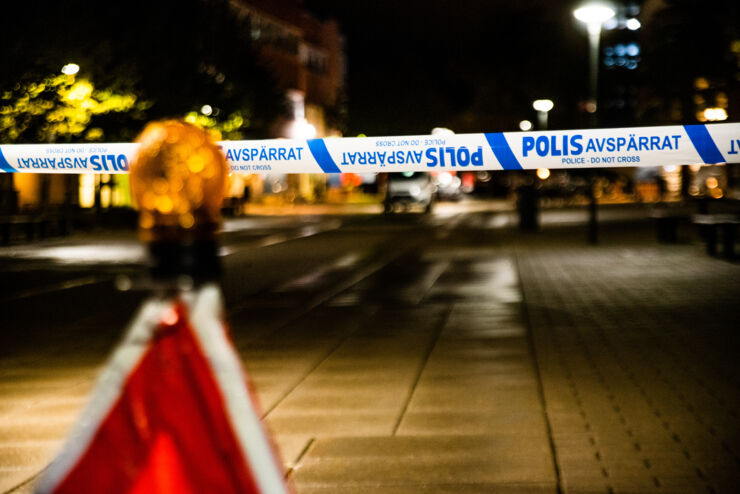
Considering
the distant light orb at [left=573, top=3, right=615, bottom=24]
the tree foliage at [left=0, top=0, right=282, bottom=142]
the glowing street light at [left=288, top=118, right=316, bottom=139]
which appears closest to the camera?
the tree foliage at [left=0, top=0, right=282, bottom=142]

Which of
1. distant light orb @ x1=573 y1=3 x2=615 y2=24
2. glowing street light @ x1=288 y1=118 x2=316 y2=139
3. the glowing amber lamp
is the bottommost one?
the glowing amber lamp

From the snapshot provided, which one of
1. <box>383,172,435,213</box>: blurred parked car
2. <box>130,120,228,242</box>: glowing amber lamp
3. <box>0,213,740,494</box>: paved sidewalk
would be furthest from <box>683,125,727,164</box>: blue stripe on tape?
<box>383,172,435,213</box>: blurred parked car

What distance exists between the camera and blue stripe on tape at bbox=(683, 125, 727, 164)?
7.24 m

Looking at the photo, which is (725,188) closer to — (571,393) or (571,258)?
(571,258)

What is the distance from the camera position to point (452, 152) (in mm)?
7809

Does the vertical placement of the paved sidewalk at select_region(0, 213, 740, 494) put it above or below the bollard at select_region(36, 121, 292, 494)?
below

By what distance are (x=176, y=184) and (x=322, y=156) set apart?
5.62m

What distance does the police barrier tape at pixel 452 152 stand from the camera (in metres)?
7.40

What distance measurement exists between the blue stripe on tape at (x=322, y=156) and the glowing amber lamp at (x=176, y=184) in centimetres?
544

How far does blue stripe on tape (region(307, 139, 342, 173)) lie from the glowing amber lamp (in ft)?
17.9

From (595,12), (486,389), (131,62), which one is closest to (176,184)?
(486,389)

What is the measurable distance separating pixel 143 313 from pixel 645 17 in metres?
113

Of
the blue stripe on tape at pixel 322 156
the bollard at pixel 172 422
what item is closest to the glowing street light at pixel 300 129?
the blue stripe on tape at pixel 322 156

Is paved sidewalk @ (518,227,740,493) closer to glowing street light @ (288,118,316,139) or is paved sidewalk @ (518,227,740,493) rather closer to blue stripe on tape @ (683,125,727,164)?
blue stripe on tape @ (683,125,727,164)
